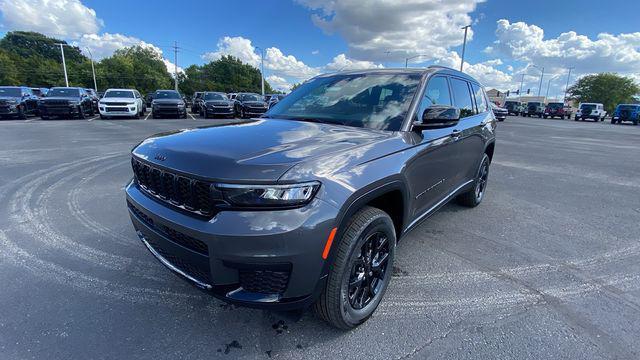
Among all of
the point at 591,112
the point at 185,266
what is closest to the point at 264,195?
the point at 185,266

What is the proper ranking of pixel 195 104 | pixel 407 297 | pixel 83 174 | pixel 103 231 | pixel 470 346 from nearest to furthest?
pixel 470 346
pixel 407 297
pixel 103 231
pixel 83 174
pixel 195 104

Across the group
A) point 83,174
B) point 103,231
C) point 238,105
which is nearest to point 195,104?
point 238,105

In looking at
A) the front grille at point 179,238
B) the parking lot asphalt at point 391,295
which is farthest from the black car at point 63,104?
the front grille at point 179,238

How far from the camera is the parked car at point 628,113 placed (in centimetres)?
3262

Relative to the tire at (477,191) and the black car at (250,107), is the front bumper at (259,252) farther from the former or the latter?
the black car at (250,107)

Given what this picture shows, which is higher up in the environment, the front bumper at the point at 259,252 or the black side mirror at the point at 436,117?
the black side mirror at the point at 436,117

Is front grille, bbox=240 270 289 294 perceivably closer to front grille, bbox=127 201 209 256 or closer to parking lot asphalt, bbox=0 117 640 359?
front grille, bbox=127 201 209 256

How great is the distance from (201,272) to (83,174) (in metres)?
5.71

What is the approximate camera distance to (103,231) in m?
3.75

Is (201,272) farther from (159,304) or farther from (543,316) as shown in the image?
(543,316)

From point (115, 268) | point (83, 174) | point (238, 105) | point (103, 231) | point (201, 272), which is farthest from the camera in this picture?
point (238, 105)

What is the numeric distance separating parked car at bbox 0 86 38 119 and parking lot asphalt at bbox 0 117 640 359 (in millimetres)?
15583

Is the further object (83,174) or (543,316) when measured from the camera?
(83,174)

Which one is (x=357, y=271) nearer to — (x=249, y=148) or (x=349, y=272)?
(x=349, y=272)
